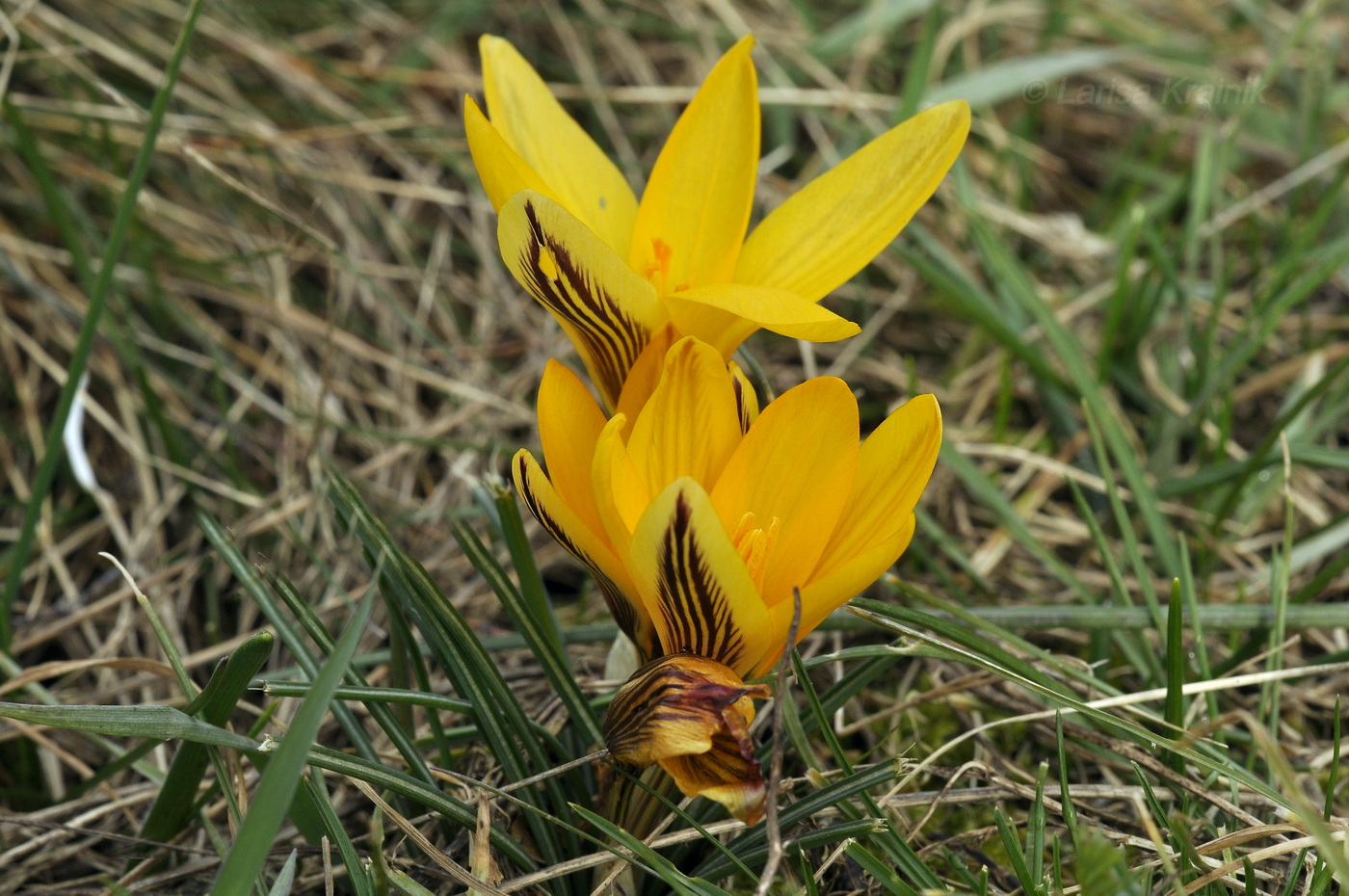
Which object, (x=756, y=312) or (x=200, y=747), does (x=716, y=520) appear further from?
(x=200, y=747)

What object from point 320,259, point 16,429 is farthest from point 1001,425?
point 16,429

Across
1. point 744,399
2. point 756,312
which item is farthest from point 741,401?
point 756,312

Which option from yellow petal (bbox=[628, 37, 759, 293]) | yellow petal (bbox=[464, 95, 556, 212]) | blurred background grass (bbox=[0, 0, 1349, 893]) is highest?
yellow petal (bbox=[464, 95, 556, 212])

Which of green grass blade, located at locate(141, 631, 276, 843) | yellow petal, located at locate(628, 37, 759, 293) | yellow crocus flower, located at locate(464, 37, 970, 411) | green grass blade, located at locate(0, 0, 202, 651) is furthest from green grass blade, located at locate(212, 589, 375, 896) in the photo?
green grass blade, located at locate(0, 0, 202, 651)

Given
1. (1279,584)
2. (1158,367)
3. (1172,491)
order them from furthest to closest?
(1158,367) < (1172,491) < (1279,584)

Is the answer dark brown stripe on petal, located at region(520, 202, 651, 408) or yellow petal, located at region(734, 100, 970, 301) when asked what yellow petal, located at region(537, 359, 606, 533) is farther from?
yellow petal, located at region(734, 100, 970, 301)

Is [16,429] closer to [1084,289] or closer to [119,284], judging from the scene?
[119,284]

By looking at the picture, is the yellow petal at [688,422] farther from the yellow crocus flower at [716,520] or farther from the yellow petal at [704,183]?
the yellow petal at [704,183]
